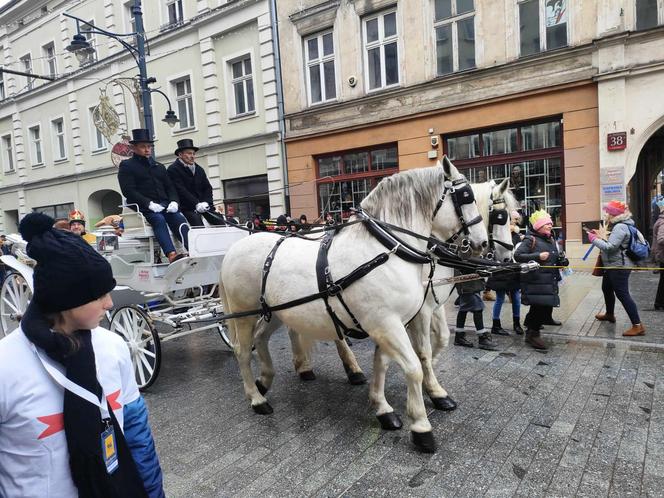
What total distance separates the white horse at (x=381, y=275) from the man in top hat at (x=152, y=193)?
151 cm

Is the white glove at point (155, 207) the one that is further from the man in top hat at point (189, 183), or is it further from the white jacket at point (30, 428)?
the white jacket at point (30, 428)

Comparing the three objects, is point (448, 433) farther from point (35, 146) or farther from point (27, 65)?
point (27, 65)

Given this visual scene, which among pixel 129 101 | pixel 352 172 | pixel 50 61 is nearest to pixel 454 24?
pixel 352 172

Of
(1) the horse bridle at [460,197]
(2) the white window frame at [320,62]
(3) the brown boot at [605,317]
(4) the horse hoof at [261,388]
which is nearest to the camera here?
(1) the horse bridle at [460,197]

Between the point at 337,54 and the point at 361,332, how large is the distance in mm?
11718

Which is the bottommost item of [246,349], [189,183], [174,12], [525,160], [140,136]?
[246,349]

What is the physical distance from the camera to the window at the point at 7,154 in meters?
24.5

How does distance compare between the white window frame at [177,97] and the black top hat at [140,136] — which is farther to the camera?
the white window frame at [177,97]

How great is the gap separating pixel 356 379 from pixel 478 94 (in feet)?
29.5

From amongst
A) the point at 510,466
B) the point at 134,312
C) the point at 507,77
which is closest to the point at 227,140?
the point at 507,77

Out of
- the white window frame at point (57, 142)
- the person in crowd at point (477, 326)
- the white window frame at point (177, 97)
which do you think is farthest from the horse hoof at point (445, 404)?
the white window frame at point (57, 142)

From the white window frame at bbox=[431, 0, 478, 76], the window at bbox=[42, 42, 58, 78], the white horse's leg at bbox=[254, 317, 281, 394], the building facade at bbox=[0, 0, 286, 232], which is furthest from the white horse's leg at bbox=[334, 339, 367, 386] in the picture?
the window at bbox=[42, 42, 58, 78]

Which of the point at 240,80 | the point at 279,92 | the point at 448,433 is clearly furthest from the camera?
the point at 240,80

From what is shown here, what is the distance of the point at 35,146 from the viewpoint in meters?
23.1
